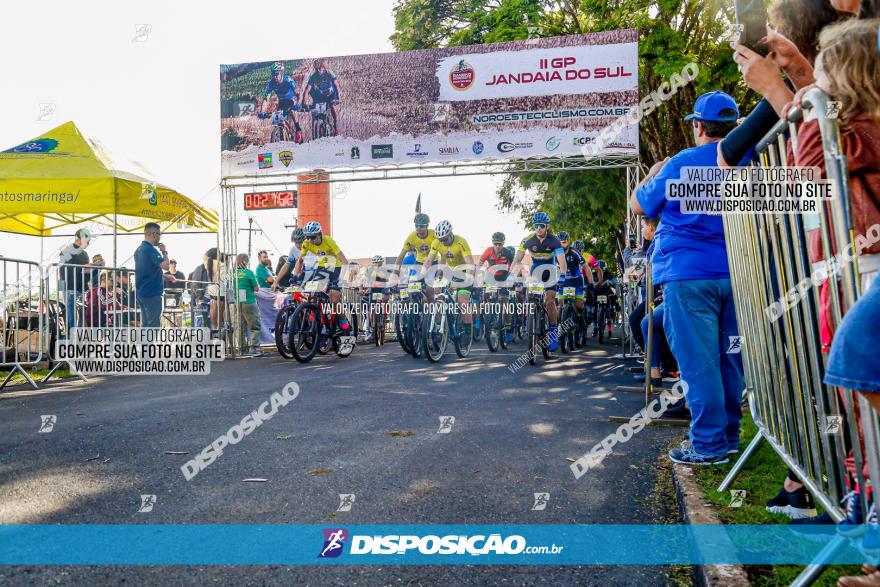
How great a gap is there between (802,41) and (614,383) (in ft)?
19.4

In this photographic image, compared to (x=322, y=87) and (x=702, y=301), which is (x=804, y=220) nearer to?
(x=702, y=301)

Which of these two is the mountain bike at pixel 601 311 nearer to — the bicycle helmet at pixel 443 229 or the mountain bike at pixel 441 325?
the mountain bike at pixel 441 325

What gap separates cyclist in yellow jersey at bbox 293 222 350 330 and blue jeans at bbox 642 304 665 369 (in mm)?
6243

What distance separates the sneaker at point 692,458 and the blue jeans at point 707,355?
1.3 inches

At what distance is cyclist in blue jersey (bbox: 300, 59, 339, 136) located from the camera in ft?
51.3

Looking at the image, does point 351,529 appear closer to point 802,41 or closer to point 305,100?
point 802,41

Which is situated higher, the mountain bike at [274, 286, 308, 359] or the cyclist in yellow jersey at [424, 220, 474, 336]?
the cyclist in yellow jersey at [424, 220, 474, 336]

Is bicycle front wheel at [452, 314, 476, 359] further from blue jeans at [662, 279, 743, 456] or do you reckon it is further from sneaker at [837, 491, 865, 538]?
sneaker at [837, 491, 865, 538]

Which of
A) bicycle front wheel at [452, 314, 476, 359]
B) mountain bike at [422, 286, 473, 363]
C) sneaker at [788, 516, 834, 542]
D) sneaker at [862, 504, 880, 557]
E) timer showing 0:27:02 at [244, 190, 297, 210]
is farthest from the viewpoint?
timer showing 0:27:02 at [244, 190, 297, 210]

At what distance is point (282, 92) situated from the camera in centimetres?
1582

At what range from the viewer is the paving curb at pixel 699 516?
2312 millimetres

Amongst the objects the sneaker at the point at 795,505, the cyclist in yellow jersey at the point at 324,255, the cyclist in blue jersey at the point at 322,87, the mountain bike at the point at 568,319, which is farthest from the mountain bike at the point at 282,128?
the sneaker at the point at 795,505

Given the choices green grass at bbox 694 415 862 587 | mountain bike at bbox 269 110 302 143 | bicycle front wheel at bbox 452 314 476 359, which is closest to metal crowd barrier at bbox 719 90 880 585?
green grass at bbox 694 415 862 587

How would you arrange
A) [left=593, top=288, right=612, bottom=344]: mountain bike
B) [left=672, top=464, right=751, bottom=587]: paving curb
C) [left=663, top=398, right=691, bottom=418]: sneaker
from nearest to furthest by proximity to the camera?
1. [left=672, top=464, right=751, bottom=587]: paving curb
2. [left=663, top=398, right=691, bottom=418]: sneaker
3. [left=593, top=288, right=612, bottom=344]: mountain bike
